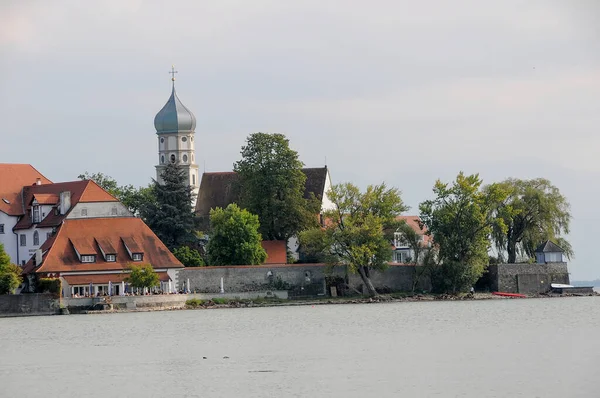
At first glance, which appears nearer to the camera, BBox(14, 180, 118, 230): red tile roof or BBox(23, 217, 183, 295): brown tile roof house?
BBox(23, 217, 183, 295): brown tile roof house

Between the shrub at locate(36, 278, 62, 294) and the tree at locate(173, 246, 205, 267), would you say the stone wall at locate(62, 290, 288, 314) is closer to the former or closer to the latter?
the shrub at locate(36, 278, 62, 294)

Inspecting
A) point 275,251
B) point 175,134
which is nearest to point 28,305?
point 275,251

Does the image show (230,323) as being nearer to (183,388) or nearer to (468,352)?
(468,352)

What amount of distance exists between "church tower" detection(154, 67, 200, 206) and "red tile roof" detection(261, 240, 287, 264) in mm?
27589

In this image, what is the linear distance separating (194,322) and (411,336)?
14.5 metres

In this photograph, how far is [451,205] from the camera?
7450 cm

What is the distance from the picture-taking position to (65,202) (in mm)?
73938

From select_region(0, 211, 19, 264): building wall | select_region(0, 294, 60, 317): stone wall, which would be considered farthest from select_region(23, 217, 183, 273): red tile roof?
select_region(0, 211, 19, 264): building wall

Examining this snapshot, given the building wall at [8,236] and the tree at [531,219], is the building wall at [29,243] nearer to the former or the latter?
the building wall at [8,236]

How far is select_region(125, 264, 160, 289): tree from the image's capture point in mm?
68750

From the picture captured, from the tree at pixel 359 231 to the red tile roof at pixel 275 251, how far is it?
2.87 m

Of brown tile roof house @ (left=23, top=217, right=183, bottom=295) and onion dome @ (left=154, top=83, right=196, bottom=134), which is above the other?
onion dome @ (left=154, top=83, right=196, bottom=134)

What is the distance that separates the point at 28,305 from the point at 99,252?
5.69 m

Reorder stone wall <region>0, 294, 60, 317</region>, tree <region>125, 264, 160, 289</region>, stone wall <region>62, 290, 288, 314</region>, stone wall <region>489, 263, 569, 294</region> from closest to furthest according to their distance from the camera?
stone wall <region>0, 294, 60, 317</region> → stone wall <region>62, 290, 288, 314</region> → tree <region>125, 264, 160, 289</region> → stone wall <region>489, 263, 569, 294</region>
